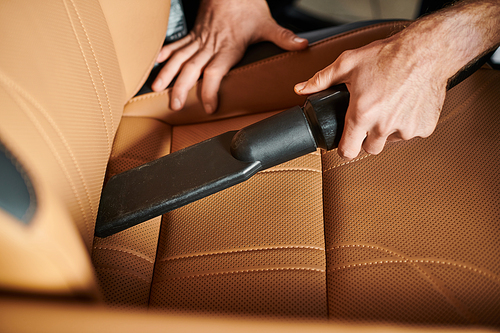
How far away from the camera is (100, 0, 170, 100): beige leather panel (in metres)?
0.69

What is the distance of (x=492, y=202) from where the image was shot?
59 cm

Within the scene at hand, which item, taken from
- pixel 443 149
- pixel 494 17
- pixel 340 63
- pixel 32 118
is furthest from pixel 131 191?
pixel 494 17

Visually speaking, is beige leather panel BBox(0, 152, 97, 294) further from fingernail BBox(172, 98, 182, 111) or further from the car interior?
fingernail BBox(172, 98, 182, 111)

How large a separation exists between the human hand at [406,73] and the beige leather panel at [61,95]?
14.8 inches

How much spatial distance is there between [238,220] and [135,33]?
0.46 meters

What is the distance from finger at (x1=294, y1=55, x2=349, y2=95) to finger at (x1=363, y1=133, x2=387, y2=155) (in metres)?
0.12

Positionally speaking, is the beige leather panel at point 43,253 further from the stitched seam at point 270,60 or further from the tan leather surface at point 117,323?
the stitched seam at point 270,60

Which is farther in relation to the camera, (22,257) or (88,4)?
(88,4)

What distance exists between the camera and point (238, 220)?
64 centimetres

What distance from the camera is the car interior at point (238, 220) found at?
0.39m

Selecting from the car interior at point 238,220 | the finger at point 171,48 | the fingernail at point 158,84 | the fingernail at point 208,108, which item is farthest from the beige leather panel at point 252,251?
the finger at point 171,48

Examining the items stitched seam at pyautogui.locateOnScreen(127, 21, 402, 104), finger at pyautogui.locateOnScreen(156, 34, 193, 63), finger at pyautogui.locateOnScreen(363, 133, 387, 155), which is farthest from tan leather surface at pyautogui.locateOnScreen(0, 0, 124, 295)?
finger at pyautogui.locateOnScreen(363, 133, 387, 155)

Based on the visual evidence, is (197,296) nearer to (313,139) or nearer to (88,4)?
(313,139)

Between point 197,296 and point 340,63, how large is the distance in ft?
1.57
